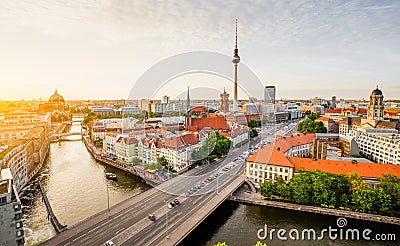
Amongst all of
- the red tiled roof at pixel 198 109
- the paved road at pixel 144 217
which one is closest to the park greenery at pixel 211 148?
the paved road at pixel 144 217

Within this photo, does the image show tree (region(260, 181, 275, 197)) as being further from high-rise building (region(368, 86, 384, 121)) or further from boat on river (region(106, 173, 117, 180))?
high-rise building (region(368, 86, 384, 121))

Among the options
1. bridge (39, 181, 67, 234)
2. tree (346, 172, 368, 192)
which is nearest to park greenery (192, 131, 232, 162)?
bridge (39, 181, 67, 234)

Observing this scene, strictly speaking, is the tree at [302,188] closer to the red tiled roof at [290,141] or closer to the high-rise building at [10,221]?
the red tiled roof at [290,141]

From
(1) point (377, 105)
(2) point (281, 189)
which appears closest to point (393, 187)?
(2) point (281, 189)

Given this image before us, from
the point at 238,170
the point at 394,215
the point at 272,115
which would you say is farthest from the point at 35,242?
the point at 272,115

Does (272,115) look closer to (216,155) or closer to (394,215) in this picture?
(216,155)

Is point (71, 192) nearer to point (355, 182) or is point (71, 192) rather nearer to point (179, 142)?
point (179, 142)

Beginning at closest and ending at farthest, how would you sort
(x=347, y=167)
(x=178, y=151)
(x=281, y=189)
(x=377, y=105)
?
(x=281, y=189) → (x=347, y=167) → (x=178, y=151) → (x=377, y=105)
